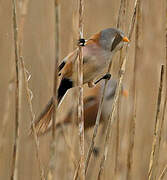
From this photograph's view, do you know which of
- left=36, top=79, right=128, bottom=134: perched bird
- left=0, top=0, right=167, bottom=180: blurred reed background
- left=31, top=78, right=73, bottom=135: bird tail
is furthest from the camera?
left=36, top=79, right=128, bottom=134: perched bird

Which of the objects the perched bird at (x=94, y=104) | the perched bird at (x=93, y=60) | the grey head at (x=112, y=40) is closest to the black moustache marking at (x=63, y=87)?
the perched bird at (x=93, y=60)

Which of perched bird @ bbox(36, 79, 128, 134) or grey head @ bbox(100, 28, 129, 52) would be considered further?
perched bird @ bbox(36, 79, 128, 134)

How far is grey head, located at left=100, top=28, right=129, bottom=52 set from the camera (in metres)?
1.04

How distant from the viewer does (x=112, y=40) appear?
3.60 ft

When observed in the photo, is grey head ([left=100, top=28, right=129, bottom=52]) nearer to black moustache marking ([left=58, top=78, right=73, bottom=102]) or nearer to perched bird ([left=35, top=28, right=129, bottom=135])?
perched bird ([left=35, top=28, right=129, bottom=135])

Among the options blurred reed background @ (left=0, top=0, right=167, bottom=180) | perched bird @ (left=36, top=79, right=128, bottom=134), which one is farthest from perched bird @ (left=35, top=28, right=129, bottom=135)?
perched bird @ (left=36, top=79, right=128, bottom=134)

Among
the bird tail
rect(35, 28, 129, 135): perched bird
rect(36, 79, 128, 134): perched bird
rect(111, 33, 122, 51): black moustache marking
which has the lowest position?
rect(36, 79, 128, 134): perched bird

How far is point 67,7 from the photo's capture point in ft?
4.42

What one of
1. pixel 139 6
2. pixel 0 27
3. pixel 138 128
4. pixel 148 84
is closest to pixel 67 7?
pixel 0 27

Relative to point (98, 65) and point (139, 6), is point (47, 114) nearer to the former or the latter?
point (98, 65)

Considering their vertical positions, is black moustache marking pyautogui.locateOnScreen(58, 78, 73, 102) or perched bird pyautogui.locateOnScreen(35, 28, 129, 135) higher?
perched bird pyautogui.locateOnScreen(35, 28, 129, 135)

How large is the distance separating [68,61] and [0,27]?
0.52m

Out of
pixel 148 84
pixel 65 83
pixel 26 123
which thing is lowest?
pixel 26 123

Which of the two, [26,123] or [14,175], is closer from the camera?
[14,175]
